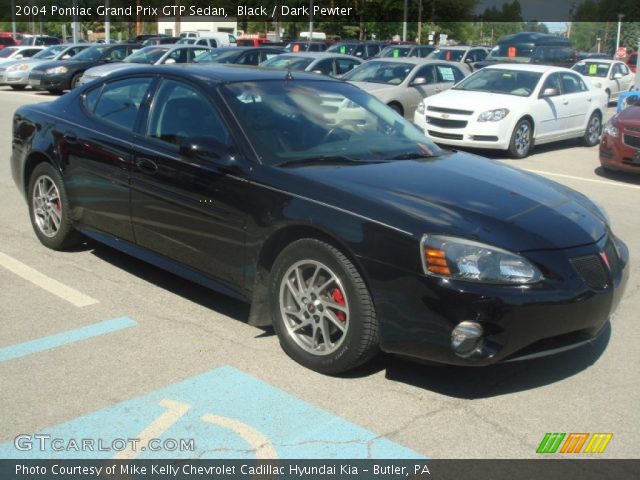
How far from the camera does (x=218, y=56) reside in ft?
66.7

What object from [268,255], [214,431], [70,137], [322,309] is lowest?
[214,431]

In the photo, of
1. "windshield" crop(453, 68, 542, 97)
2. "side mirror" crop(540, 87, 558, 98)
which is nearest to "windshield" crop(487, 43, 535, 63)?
"windshield" crop(453, 68, 542, 97)

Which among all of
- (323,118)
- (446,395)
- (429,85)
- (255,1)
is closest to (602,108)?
(429,85)

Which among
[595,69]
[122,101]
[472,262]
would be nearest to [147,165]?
[122,101]

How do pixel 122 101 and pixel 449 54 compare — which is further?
pixel 449 54

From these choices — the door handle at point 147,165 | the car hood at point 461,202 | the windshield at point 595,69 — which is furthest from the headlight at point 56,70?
the car hood at point 461,202

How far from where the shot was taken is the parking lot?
3.47 meters

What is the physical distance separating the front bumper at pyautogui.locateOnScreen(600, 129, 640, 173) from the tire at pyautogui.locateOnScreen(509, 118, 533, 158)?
2.03m

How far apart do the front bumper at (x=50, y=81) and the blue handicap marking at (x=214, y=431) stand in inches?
788

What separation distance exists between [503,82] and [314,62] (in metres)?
5.78

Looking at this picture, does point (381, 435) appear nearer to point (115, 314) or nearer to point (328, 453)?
point (328, 453)

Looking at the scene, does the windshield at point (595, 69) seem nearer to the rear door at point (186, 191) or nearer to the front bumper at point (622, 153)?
the front bumper at point (622, 153)

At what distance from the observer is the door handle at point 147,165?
5.00 m

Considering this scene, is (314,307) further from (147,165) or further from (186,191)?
(147,165)
